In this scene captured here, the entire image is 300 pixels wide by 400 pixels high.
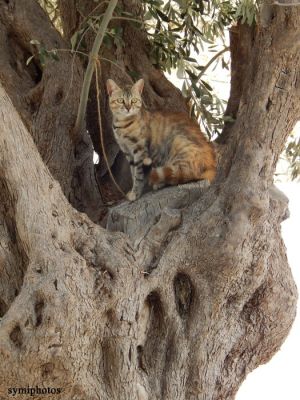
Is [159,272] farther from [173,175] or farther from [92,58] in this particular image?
[92,58]

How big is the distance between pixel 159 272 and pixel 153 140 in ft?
5.21

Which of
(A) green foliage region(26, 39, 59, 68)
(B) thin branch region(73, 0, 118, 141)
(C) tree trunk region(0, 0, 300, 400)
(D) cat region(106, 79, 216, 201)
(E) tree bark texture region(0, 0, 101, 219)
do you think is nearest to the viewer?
(C) tree trunk region(0, 0, 300, 400)

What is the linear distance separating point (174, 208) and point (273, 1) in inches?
55.6

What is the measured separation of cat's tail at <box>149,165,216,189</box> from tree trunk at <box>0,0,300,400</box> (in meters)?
0.15

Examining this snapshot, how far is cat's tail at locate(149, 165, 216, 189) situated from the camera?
5953 millimetres

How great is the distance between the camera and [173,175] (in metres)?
5.96

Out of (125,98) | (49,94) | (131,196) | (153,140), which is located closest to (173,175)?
(131,196)

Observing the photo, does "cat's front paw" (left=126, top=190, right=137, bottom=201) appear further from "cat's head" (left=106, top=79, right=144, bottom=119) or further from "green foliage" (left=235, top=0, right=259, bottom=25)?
"green foliage" (left=235, top=0, right=259, bottom=25)

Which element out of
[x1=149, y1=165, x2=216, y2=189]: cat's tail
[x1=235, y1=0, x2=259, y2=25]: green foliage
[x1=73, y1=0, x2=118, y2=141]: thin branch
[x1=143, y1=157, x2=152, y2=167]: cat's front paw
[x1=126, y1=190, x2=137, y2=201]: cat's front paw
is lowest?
[x1=126, y1=190, x2=137, y2=201]: cat's front paw

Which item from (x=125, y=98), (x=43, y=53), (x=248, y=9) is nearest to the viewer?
(x=248, y=9)

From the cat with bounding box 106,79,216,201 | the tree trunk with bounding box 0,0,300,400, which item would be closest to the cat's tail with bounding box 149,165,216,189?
the cat with bounding box 106,79,216,201

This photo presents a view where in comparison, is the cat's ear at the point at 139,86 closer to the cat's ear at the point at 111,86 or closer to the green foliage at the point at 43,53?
the cat's ear at the point at 111,86

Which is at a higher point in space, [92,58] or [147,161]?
[92,58]

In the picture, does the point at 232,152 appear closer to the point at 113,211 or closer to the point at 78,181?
the point at 113,211
